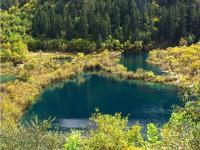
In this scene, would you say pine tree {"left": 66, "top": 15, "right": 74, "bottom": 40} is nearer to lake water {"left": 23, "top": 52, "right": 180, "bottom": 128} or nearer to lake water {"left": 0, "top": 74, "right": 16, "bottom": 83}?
lake water {"left": 0, "top": 74, "right": 16, "bottom": 83}

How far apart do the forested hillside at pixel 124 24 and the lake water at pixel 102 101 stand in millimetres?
38394

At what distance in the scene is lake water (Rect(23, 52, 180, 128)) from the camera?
6700cm

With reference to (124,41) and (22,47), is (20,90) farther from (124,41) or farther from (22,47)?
(124,41)

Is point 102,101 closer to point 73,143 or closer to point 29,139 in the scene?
point 73,143

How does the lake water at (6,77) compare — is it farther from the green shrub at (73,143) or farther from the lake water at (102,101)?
the green shrub at (73,143)

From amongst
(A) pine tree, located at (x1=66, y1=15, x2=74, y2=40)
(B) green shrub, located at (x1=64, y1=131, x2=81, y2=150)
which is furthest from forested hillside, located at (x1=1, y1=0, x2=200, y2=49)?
(B) green shrub, located at (x1=64, y1=131, x2=81, y2=150)

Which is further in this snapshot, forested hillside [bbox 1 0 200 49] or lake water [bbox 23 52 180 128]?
forested hillside [bbox 1 0 200 49]

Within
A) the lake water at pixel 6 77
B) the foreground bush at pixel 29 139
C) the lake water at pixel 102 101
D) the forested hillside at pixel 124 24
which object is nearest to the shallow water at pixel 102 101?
the lake water at pixel 102 101

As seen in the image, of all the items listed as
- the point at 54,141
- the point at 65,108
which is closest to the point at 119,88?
the point at 65,108

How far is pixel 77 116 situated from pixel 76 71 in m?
30.5

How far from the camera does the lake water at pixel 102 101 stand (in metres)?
67.0

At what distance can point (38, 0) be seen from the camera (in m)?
161

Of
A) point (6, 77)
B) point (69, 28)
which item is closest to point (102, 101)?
point (6, 77)

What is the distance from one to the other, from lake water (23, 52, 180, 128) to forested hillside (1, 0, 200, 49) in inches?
1512
